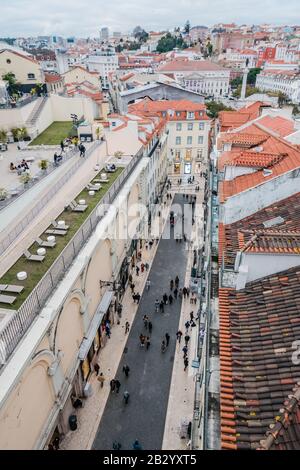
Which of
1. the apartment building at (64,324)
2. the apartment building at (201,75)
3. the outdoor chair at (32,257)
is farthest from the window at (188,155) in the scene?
the apartment building at (201,75)

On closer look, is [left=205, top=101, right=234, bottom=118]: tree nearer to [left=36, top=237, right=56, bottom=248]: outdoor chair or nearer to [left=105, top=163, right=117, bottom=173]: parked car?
[left=105, top=163, right=117, bottom=173]: parked car

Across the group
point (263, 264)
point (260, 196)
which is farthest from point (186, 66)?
point (263, 264)

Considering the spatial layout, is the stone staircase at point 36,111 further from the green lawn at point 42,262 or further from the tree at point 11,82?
the green lawn at point 42,262

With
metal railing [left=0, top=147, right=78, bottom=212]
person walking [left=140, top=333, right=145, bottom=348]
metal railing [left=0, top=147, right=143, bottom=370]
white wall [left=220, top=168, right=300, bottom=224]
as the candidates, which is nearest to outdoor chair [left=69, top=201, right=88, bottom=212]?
metal railing [left=0, top=147, right=143, bottom=370]

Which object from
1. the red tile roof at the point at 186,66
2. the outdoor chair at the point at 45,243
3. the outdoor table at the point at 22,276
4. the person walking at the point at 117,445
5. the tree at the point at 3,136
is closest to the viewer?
the outdoor table at the point at 22,276
